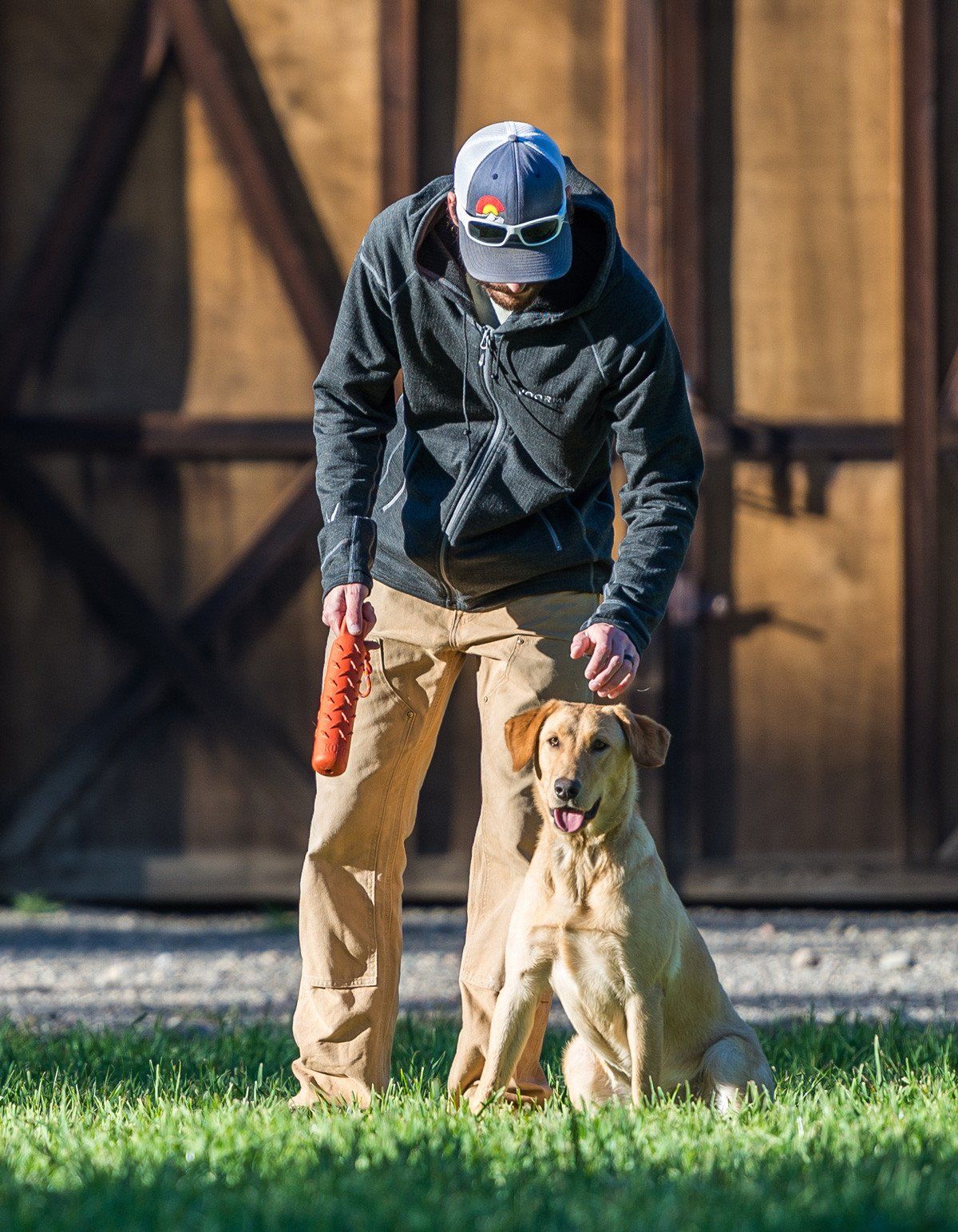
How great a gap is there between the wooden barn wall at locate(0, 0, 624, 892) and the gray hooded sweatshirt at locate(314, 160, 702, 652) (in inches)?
140

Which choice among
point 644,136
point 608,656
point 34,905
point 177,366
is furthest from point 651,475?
point 34,905

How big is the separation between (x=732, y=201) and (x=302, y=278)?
2045 millimetres

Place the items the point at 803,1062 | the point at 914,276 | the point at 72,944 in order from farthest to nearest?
the point at 914,276 → the point at 72,944 → the point at 803,1062

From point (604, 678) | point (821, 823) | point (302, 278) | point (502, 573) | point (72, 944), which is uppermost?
point (302, 278)

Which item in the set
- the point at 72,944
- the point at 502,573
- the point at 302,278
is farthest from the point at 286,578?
the point at 502,573

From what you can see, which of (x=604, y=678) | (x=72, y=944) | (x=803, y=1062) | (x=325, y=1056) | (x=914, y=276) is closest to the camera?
(x=604, y=678)

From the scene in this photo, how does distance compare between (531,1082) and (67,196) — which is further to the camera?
(67,196)

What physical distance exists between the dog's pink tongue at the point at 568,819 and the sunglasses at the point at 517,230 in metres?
1.24

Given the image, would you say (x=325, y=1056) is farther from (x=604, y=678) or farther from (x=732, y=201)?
(x=732, y=201)

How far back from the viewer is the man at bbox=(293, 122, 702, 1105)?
11.7 ft

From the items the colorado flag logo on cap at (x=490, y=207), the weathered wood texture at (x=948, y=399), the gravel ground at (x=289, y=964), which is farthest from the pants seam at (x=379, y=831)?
the weathered wood texture at (x=948, y=399)

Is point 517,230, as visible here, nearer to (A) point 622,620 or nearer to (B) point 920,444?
(A) point 622,620

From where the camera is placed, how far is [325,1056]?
370 centimetres

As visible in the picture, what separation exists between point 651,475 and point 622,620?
419mm
